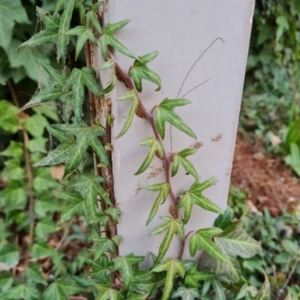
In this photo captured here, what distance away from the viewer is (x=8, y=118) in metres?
1.35

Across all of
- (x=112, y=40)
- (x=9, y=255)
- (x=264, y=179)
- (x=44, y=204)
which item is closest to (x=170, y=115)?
(x=112, y=40)

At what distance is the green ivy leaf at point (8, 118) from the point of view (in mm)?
1344

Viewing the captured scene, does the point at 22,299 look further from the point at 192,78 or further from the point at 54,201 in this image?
the point at 192,78

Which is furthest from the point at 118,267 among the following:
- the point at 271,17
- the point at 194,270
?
the point at 271,17

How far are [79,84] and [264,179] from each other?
1.26 metres

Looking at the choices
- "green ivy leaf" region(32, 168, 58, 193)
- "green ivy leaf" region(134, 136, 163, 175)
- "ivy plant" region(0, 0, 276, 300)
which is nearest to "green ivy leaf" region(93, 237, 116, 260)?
"ivy plant" region(0, 0, 276, 300)

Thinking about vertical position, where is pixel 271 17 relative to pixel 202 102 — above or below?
above

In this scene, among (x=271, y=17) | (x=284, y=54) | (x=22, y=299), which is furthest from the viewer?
(x=284, y=54)

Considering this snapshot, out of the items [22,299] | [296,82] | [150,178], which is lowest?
[22,299]

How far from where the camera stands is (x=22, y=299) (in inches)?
40.0

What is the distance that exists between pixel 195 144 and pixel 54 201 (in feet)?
2.59

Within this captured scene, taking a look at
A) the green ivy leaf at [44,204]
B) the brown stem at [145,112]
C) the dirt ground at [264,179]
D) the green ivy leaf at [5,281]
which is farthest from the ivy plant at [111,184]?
the dirt ground at [264,179]

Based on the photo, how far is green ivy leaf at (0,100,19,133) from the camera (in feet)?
4.41

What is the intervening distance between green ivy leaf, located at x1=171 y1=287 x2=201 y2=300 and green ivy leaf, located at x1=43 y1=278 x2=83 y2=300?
251mm
